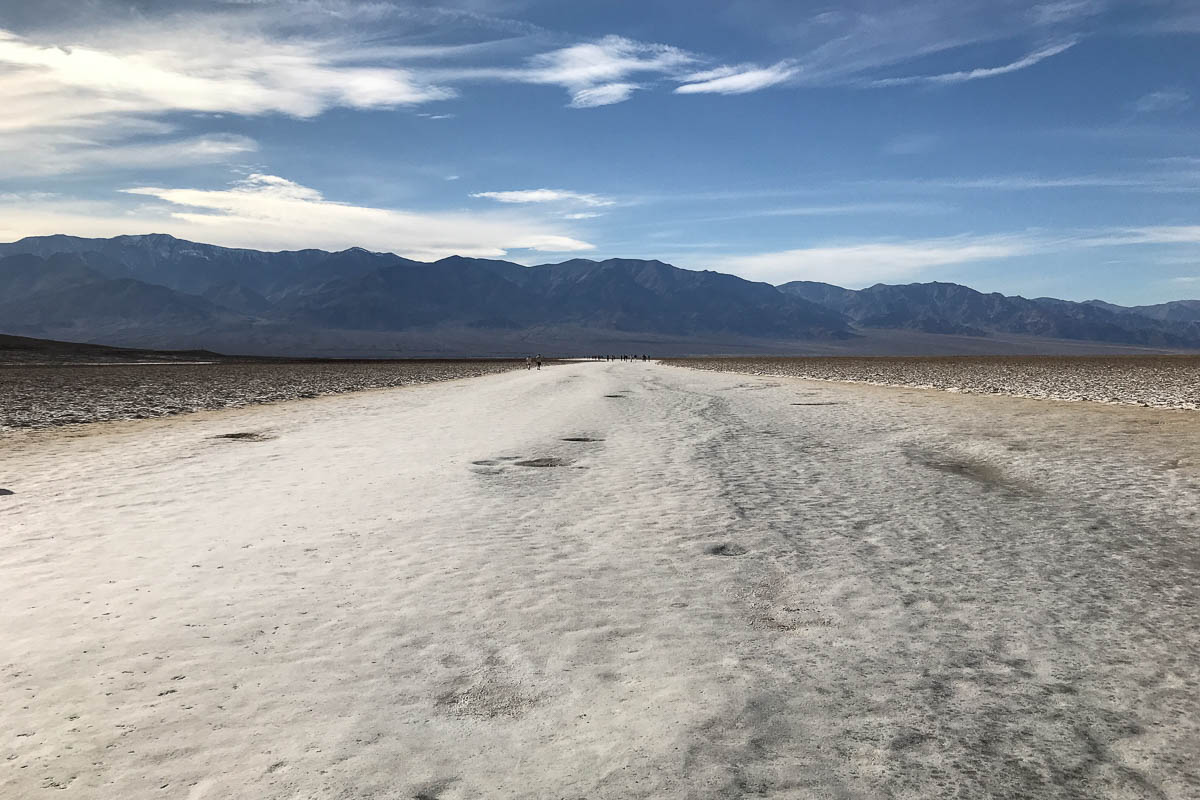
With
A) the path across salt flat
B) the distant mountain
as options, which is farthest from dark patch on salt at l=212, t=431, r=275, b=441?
the distant mountain

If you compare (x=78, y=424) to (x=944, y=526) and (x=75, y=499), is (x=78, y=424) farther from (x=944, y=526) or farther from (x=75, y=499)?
(x=944, y=526)

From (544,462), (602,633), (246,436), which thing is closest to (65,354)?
(246,436)

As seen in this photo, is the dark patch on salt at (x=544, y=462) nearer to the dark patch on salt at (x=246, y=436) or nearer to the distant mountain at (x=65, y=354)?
the dark patch on salt at (x=246, y=436)

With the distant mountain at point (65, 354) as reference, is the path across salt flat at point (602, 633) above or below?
above

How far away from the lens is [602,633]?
5.26 meters

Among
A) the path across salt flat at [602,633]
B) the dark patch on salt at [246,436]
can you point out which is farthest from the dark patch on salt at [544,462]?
the dark patch on salt at [246,436]

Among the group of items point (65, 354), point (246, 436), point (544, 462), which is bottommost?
point (65, 354)

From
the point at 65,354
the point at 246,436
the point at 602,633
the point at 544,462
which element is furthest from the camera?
the point at 65,354

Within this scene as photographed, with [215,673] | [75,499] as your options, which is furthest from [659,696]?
[75,499]

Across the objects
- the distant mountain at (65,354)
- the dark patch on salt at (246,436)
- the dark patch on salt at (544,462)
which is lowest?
Answer: the distant mountain at (65,354)

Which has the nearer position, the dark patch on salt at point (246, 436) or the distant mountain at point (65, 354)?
the dark patch on salt at point (246, 436)

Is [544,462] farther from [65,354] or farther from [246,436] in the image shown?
[65,354]

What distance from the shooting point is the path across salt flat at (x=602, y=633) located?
3643 millimetres

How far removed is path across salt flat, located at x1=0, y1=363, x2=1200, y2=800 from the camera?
143 inches
